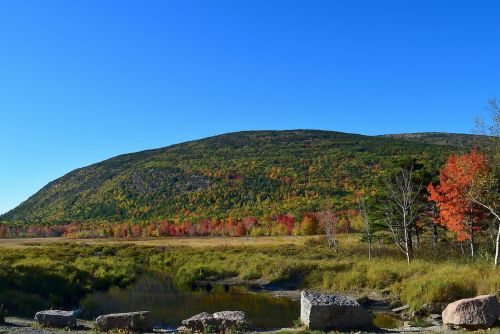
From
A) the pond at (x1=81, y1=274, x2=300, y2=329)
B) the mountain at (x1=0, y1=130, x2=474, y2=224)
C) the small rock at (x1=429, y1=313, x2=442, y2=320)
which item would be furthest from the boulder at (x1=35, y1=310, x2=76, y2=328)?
the mountain at (x1=0, y1=130, x2=474, y2=224)

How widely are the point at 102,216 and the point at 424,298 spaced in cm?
16562

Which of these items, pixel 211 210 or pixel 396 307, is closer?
pixel 396 307

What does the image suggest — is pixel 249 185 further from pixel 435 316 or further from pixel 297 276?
pixel 435 316

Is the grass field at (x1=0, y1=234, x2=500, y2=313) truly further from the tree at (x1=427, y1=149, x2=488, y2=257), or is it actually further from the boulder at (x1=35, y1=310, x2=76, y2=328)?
the boulder at (x1=35, y1=310, x2=76, y2=328)

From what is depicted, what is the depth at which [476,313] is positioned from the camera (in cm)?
1839

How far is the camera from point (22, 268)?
3622 cm

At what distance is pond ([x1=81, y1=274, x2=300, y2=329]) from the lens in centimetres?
2721

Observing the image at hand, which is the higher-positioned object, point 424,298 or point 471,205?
point 471,205

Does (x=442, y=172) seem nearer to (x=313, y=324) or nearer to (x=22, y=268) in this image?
(x=313, y=324)

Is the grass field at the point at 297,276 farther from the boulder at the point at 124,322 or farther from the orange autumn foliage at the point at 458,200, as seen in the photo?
the boulder at the point at 124,322

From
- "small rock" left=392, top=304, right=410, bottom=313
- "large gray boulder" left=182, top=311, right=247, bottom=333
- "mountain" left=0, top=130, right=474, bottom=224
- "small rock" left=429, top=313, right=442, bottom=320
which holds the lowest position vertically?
"small rock" left=392, top=304, right=410, bottom=313

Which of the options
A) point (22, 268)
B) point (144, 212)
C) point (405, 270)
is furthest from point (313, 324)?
point (144, 212)

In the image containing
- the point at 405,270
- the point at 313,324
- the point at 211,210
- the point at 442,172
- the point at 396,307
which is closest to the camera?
the point at 313,324

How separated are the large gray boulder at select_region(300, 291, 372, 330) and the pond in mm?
4899
